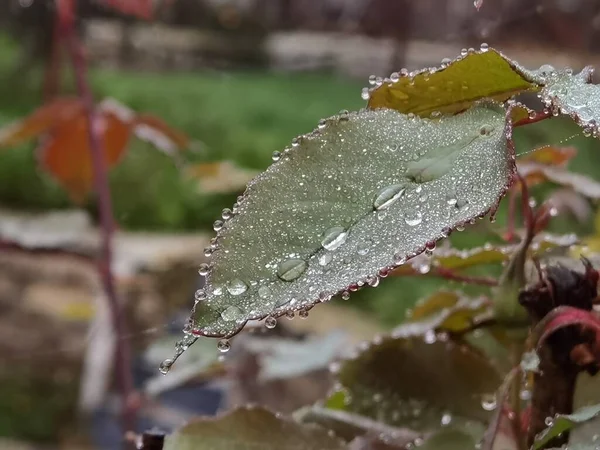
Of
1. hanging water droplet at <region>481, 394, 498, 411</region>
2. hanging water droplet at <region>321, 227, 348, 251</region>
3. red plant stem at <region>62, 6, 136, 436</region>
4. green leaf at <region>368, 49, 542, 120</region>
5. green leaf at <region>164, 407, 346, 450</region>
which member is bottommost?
red plant stem at <region>62, 6, 136, 436</region>

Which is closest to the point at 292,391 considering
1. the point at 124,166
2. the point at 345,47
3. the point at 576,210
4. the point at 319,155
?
the point at 576,210

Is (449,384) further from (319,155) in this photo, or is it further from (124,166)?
(124,166)

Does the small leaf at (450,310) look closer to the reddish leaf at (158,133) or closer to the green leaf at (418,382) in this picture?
the green leaf at (418,382)

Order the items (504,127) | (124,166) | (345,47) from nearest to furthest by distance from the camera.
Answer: (504,127), (345,47), (124,166)

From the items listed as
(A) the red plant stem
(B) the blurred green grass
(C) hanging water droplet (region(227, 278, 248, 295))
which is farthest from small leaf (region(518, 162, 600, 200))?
(B) the blurred green grass

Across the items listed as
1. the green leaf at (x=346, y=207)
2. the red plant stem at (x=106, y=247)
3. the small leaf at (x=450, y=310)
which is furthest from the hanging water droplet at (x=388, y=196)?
the red plant stem at (x=106, y=247)

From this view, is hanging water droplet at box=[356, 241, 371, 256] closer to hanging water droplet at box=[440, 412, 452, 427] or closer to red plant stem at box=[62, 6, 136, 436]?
hanging water droplet at box=[440, 412, 452, 427]

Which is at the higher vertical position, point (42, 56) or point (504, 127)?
point (504, 127)
